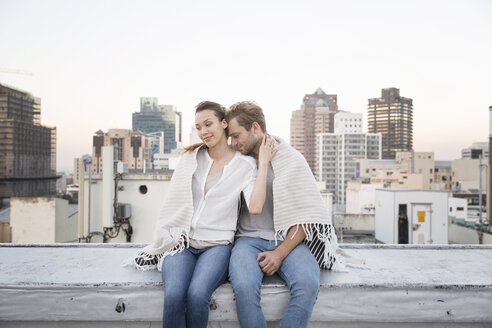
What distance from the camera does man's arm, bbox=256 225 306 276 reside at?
1.77m

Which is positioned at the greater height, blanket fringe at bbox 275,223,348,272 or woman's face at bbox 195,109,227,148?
woman's face at bbox 195,109,227,148

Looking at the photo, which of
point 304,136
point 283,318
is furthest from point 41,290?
point 304,136

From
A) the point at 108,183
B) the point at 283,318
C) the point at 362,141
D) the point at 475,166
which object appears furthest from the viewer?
the point at 362,141

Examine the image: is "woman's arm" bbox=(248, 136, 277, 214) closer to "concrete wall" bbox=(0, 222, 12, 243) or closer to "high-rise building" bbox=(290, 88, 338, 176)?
"concrete wall" bbox=(0, 222, 12, 243)

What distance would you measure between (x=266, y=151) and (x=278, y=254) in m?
0.57

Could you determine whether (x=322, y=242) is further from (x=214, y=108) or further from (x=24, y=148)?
(x=24, y=148)

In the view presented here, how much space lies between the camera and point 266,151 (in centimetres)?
203

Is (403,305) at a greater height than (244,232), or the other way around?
(244,232)

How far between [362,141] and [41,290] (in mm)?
79260

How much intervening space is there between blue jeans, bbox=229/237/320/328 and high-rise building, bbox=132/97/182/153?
107869 millimetres

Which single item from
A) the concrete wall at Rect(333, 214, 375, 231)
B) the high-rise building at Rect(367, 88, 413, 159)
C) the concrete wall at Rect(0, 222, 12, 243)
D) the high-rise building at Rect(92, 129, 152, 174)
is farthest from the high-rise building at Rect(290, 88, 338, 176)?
the concrete wall at Rect(0, 222, 12, 243)

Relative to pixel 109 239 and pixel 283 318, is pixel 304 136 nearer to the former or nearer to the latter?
pixel 109 239

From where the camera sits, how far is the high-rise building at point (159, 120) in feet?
358

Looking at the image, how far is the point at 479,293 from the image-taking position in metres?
1.81
